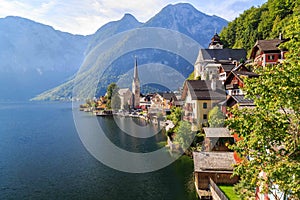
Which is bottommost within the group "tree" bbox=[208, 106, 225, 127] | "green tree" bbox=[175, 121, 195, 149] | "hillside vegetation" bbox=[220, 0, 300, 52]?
"green tree" bbox=[175, 121, 195, 149]

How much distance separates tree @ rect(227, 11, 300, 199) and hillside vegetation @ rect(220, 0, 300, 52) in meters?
61.7

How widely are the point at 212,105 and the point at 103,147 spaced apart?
22368 millimetres

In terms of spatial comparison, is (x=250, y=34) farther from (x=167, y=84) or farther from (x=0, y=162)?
(x=167, y=84)

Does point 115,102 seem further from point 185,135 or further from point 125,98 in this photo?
point 185,135

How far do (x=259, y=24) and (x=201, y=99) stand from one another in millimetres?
51545

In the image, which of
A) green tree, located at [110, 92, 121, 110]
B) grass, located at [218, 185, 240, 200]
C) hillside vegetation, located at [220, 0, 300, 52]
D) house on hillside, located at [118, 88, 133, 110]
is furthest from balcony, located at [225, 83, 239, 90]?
green tree, located at [110, 92, 121, 110]

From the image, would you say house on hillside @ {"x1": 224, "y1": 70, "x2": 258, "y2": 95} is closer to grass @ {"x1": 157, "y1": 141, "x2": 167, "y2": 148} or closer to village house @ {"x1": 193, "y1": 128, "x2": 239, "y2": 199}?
grass @ {"x1": 157, "y1": 141, "x2": 167, "y2": 148}

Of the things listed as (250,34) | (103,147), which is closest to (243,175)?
(103,147)

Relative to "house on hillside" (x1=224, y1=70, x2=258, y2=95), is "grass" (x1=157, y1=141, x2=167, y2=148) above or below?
below

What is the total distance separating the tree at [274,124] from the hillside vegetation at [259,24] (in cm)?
6173

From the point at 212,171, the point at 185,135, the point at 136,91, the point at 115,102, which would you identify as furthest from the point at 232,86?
the point at 136,91

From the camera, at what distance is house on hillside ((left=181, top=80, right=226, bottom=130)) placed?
150ft

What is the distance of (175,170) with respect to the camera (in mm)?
34469

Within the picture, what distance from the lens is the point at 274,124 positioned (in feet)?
31.3
